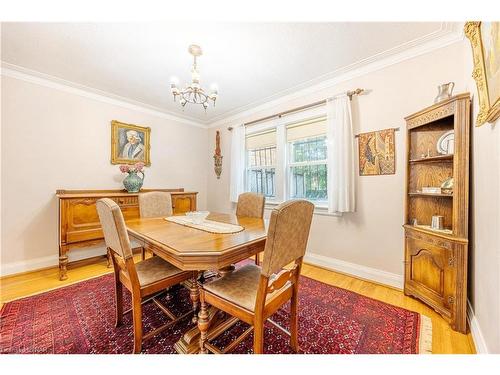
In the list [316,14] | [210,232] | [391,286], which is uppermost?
[316,14]

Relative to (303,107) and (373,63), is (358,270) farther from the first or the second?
(373,63)

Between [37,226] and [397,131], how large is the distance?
4.51m

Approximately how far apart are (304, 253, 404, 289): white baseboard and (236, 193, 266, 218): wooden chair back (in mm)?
1152

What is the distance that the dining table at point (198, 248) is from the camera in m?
1.08

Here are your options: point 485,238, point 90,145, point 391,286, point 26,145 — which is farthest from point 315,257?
point 26,145

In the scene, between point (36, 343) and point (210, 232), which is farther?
point (210, 232)

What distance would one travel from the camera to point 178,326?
154 cm

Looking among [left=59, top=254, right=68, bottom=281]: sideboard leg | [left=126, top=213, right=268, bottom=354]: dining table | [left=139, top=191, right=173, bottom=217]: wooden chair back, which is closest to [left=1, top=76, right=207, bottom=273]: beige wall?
[left=59, top=254, right=68, bottom=281]: sideboard leg

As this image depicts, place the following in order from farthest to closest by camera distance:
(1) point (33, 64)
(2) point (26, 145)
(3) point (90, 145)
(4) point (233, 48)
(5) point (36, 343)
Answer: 1. (3) point (90, 145)
2. (2) point (26, 145)
3. (1) point (33, 64)
4. (4) point (233, 48)
5. (5) point (36, 343)

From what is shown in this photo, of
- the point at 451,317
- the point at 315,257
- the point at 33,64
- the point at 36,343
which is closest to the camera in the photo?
the point at 36,343

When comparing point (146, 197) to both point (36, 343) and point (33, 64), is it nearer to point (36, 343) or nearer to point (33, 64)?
point (36, 343)

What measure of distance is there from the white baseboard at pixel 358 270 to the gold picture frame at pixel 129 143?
3190 mm

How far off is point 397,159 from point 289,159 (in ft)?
4.72

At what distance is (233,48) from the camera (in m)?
2.05
